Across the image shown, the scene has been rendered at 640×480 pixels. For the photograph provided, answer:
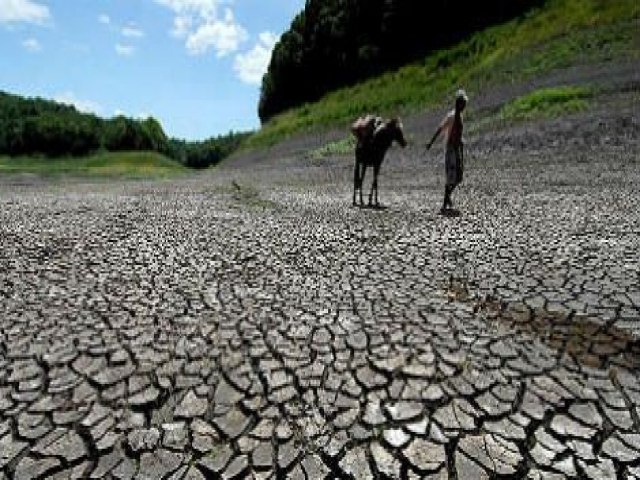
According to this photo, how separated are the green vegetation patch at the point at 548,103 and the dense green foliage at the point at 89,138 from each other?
103860 mm

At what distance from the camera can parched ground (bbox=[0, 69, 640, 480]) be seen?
183 inches

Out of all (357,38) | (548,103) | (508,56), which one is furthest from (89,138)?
(548,103)

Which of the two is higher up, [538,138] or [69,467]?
[538,138]

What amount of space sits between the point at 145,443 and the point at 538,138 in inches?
1042

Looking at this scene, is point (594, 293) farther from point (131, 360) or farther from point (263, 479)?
point (131, 360)

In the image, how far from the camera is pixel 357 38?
73.1 m

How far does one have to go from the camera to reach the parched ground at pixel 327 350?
4641mm

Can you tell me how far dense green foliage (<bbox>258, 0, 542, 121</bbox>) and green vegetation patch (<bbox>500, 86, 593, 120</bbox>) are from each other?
80.4 feet

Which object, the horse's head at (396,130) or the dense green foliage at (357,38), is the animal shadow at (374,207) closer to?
the horse's head at (396,130)

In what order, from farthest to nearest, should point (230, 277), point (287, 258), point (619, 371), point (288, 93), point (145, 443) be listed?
point (288, 93)
point (287, 258)
point (230, 277)
point (619, 371)
point (145, 443)

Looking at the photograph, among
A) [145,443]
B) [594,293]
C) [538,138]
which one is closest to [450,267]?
[594,293]

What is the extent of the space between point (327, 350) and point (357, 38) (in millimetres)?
72073

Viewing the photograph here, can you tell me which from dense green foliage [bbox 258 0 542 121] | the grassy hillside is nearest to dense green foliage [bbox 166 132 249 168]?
dense green foliage [bbox 258 0 542 121]

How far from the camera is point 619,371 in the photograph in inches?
224
